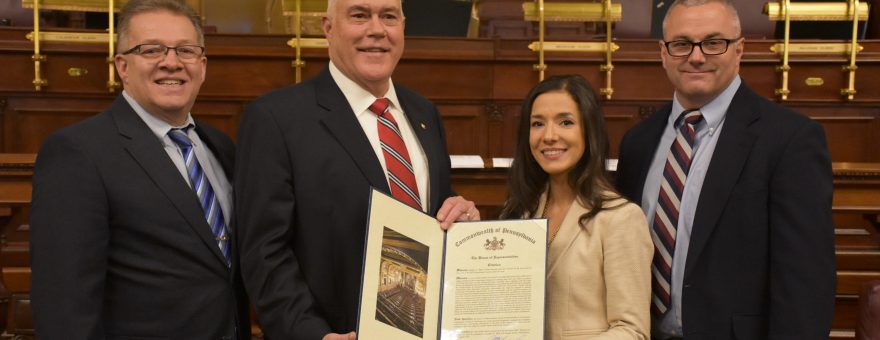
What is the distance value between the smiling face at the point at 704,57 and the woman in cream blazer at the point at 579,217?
0.32m

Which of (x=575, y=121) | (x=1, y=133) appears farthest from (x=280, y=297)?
(x=1, y=133)

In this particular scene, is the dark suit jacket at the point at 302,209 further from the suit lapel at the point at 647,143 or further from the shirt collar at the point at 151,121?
the suit lapel at the point at 647,143

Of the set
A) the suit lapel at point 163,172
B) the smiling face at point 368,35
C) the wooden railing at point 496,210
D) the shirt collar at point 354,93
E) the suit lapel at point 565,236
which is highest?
Answer: the smiling face at point 368,35

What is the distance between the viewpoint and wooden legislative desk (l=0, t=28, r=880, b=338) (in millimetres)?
5699

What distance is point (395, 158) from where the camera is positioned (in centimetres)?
230

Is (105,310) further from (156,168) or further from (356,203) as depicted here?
(356,203)

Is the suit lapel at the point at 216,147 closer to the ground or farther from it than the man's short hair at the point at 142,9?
closer to the ground

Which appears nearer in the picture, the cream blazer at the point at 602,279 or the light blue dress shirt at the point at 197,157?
the cream blazer at the point at 602,279

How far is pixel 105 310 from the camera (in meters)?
2.20

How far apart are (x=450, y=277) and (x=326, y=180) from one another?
0.38m

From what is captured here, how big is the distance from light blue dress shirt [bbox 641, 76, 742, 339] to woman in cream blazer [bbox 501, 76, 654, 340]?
0.23m

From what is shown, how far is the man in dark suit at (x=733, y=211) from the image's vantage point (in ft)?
7.41

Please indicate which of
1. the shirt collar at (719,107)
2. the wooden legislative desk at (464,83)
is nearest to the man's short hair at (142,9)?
the shirt collar at (719,107)

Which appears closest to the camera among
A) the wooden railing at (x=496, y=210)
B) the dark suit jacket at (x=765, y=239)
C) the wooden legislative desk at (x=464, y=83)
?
the dark suit jacket at (x=765, y=239)
